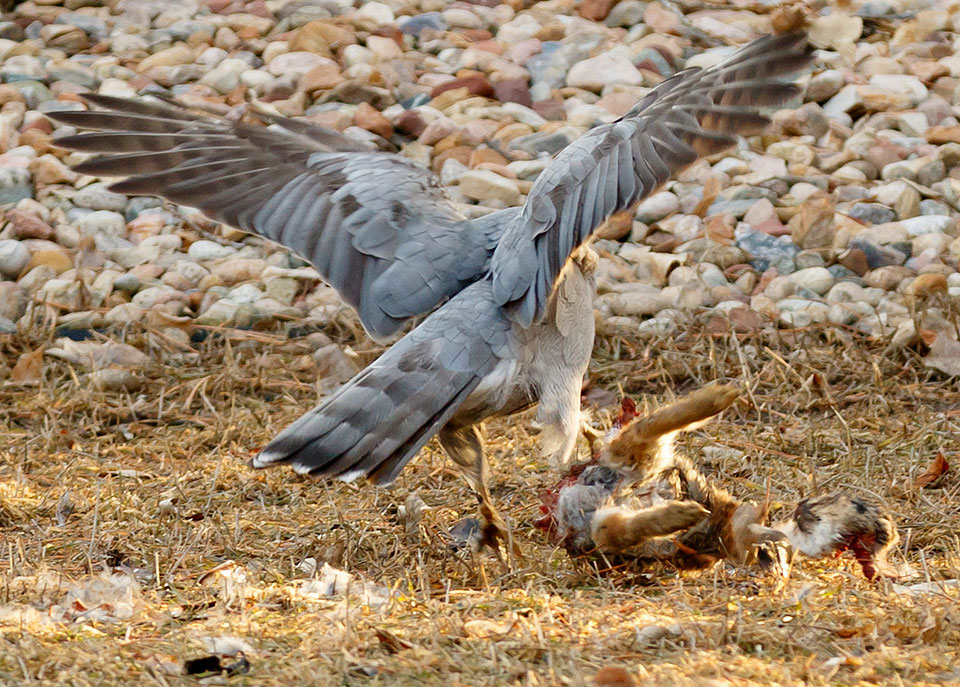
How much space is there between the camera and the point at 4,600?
→ 3.29m

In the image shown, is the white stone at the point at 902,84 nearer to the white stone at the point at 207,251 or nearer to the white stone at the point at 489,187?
the white stone at the point at 489,187

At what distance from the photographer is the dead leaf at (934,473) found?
4379 millimetres

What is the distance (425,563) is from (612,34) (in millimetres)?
5408

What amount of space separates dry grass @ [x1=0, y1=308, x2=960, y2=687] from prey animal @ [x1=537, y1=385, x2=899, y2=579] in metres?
0.08

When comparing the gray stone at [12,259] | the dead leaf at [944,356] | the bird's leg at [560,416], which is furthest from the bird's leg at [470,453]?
the gray stone at [12,259]

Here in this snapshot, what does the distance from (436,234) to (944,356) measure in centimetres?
247

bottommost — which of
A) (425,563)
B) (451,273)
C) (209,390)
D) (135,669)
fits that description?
(209,390)

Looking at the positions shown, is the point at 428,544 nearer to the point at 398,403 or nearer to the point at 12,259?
the point at 398,403

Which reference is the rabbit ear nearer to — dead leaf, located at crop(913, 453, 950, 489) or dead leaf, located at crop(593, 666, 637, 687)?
dead leaf, located at crop(593, 666, 637, 687)

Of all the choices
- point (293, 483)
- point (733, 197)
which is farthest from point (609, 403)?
point (733, 197)

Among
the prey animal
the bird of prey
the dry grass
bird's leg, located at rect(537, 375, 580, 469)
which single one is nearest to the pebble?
the dry grass

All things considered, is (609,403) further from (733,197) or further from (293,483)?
(733,197)

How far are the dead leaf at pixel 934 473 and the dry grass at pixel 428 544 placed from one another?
0.03m

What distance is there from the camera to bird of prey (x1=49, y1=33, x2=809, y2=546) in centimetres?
358
